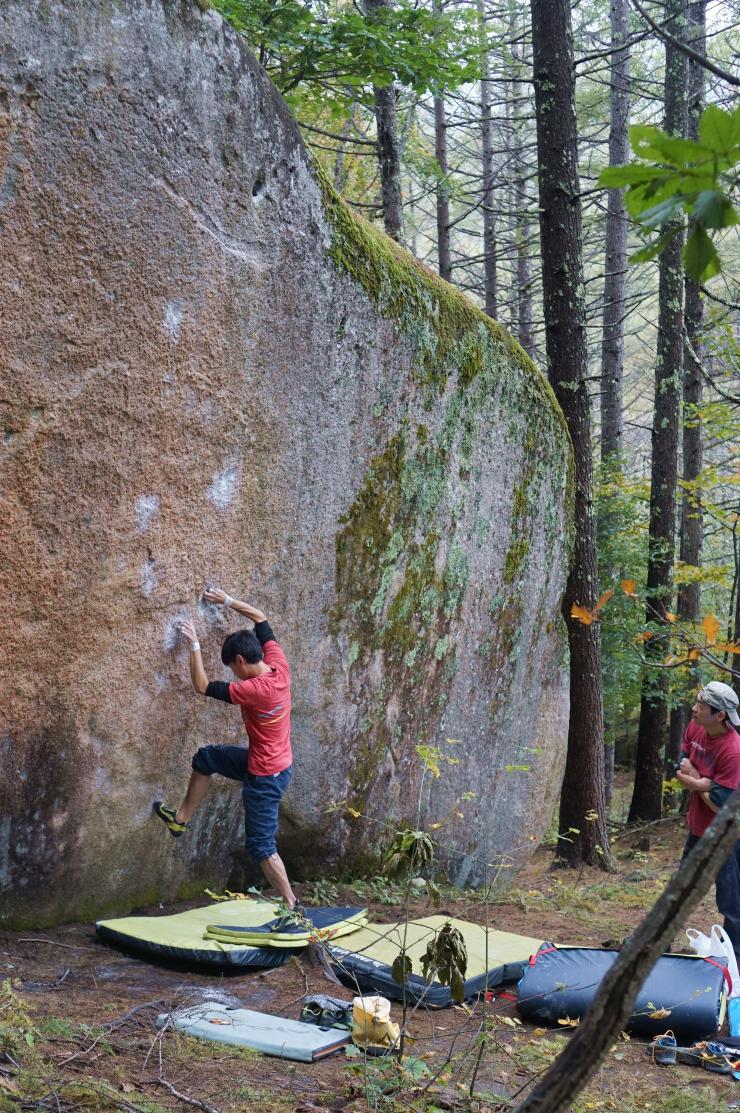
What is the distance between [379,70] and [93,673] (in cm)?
601

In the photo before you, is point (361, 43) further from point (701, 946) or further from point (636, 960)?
point (636, 960)

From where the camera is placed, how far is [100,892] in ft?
17.6

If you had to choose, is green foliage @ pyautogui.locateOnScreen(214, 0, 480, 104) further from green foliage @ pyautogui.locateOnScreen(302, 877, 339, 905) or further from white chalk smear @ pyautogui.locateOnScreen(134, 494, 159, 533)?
green foliage @ pyautogui.locateOnScreen(302, 877, 339, 905)

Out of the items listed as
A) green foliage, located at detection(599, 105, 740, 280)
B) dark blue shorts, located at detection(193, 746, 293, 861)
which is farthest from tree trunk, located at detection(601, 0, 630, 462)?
green foliage, located at detection(599, 105, 740, 280)

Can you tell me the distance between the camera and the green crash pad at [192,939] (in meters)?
4.85

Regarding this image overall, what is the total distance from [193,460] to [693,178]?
4.12 m

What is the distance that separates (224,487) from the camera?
5.72 m

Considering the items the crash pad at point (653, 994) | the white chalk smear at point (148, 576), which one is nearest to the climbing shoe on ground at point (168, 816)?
the white chalk smear at point (148, 576)

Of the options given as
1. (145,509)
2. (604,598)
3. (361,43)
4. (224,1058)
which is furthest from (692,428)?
(224,1058)

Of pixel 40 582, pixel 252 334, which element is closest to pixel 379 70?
pixel 252 334

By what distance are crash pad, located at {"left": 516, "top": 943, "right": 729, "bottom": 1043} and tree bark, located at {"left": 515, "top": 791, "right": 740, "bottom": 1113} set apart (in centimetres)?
286

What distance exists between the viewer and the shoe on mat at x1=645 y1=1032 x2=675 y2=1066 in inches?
171

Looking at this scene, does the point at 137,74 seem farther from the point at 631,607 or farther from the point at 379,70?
the point at 631,607

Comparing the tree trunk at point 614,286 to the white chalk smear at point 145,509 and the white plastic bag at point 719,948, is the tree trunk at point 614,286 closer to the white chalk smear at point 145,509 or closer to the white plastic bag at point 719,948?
the white plastic bag at point 719,948
